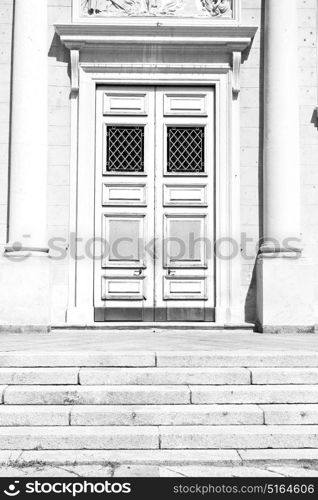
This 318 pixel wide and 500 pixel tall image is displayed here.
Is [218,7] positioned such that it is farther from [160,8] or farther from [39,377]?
[39,377]

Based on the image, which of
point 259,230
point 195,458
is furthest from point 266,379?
point 259,230

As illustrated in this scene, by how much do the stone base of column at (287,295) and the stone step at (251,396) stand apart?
315 centimetres

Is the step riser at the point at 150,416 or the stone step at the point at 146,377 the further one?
the stone step at the point at 146,377

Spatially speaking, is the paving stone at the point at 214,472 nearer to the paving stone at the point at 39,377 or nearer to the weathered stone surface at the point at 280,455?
the weathered stone surface at the point at 280,455

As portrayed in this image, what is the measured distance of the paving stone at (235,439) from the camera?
4.96 meters

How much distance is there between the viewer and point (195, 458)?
4727 mm

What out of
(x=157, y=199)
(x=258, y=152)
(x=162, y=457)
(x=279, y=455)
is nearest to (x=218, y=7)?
(x=258, y=152)

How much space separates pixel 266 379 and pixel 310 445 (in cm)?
89

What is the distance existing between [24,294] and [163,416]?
13.0 feet

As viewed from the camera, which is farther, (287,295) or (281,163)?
(281,163)

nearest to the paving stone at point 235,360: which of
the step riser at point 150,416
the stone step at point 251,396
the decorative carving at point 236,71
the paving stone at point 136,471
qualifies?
the stone step at point 251,396

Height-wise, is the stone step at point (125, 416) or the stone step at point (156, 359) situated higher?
the stone step at point (156, 359)

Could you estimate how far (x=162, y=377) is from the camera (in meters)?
5.73

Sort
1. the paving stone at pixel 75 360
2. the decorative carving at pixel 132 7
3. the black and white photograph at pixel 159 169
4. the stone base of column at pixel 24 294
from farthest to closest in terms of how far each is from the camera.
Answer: the decorative carving at pixel 132 7 < the black and white photograph at pixel 159 169 < the stone base of column at pixel 24 294 < the paving stone at pixel 75 360
